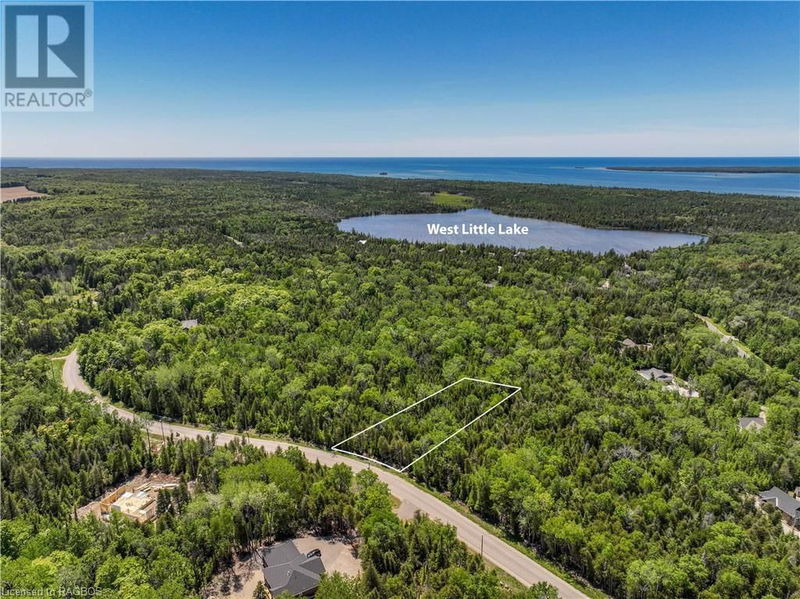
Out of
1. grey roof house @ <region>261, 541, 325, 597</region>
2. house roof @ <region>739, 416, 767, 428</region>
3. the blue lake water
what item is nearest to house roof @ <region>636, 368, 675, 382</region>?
house roof @ <region>739, 416, 767, 428</region>

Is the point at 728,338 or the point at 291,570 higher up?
the point at 728,338

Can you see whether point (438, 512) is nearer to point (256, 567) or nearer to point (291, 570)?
point (291, 570)

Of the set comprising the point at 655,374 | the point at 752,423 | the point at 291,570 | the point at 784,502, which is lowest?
the point at 291,570

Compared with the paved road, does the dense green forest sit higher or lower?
higher

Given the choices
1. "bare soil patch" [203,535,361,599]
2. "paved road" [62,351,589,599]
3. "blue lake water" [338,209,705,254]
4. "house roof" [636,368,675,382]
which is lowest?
"bare soil patch" [203,535,361,599]

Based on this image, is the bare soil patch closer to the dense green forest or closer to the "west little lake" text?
the dense green forest

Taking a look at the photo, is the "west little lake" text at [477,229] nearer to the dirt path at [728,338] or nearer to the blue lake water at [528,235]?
the blue lake water at [528,235]

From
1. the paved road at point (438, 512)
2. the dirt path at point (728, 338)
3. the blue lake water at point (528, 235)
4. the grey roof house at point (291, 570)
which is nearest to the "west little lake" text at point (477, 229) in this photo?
the blue lake water at point (528, 235)

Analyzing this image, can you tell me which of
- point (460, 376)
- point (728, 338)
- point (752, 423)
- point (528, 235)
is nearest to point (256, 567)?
point (460, 376)
